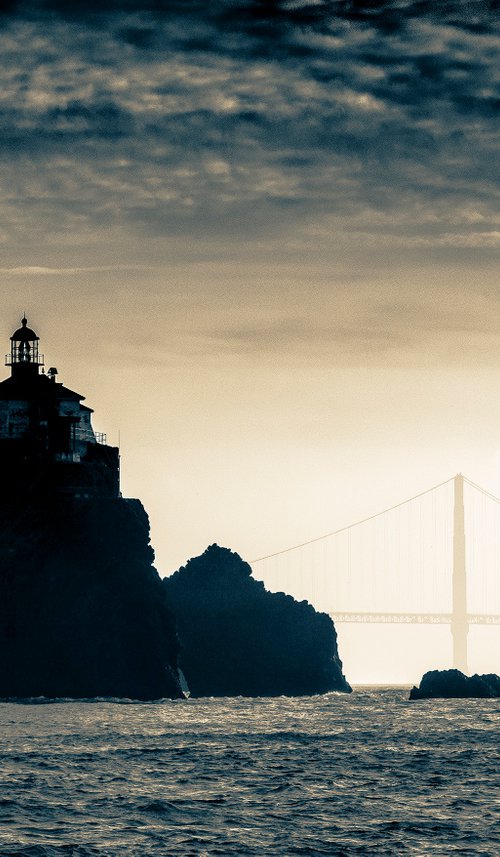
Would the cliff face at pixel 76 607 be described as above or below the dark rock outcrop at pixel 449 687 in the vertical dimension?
above

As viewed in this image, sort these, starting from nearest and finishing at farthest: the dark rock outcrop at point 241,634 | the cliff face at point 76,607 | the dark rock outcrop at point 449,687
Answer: the cliff face at point 76,607 → the dark rock outcrop at point 449,687 → the dark rock outcrop at point 241,634

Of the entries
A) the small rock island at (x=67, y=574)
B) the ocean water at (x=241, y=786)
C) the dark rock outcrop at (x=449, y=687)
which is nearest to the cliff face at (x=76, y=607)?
the small rock island at (x=67, y=574)

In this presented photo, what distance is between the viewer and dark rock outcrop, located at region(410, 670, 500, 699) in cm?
13562

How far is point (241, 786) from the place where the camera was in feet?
176

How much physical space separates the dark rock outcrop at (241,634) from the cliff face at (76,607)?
84.6 ft

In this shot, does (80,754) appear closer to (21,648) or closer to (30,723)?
(30,723)

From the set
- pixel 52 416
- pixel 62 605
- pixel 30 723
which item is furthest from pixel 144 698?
pixel 30 723

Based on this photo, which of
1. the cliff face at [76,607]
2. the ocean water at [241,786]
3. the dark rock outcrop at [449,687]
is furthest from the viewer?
the dark rock outcrop at [449,687]

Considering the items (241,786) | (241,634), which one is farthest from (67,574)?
(241,786)

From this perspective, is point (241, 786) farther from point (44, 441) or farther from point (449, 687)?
point (449, 687)

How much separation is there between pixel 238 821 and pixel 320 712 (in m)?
62.8

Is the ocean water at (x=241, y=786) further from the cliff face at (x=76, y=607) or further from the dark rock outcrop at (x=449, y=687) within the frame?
the dark rock outcrop at (x=449, y=687)

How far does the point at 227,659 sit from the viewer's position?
14200 centimetres

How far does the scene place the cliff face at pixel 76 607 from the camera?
110 metres
